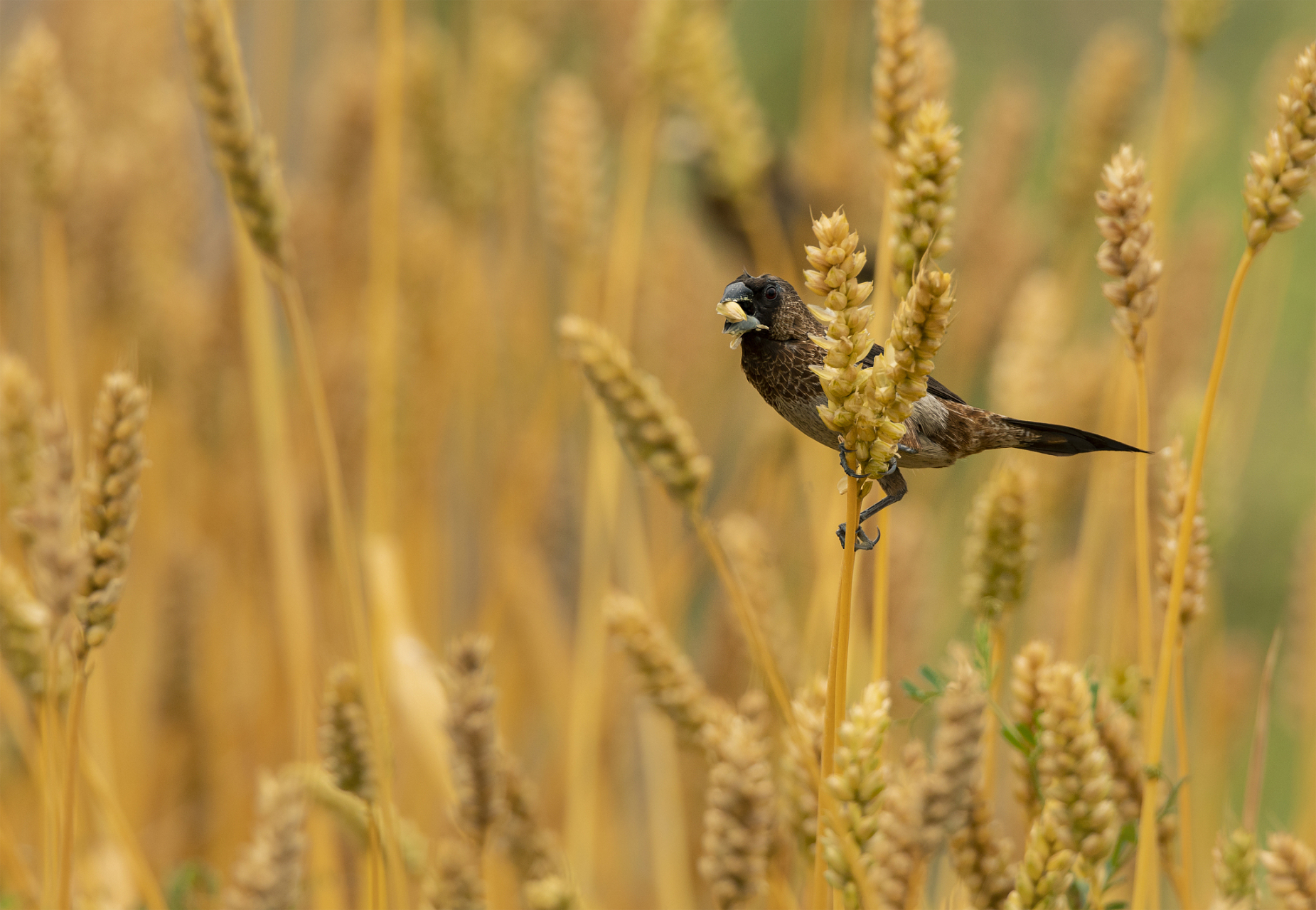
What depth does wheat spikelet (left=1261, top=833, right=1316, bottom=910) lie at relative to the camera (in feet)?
1.07

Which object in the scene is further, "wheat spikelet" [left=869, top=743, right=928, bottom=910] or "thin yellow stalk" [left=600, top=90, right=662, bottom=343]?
"thin yellow stalk" [left=600, top=90, right=662, bottom=343]

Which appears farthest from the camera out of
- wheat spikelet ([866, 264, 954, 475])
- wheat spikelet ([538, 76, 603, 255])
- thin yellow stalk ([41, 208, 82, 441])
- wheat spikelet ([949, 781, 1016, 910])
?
wheat spikelet ([538, 76, 603, 255])

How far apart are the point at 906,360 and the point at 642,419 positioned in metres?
0.14

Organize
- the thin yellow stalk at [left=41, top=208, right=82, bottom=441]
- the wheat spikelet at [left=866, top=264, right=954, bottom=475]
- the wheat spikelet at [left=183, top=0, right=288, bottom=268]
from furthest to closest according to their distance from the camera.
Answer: the thin yellow stalk at [left=41, top=208, right=82, bottom=441] → the wheat spikelet at [left=183, top=0, right=288, bottom=268] → the wheat spikelet at [left=866, top=264, right=954, bottom=475]

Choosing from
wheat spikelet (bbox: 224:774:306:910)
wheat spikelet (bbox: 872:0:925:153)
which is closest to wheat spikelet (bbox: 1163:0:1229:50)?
wheat spikelet (bbox: 872:0:925:153)

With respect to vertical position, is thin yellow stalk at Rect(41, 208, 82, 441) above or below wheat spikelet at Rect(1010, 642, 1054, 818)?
above

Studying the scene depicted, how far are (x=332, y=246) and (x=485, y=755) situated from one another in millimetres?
679

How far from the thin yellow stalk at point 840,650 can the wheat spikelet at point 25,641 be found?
287 millimetres

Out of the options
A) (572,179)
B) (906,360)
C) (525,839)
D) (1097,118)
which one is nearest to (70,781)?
(525,839)

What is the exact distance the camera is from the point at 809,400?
30cm

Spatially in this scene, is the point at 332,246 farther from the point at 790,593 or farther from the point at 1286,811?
the point at 1286,811

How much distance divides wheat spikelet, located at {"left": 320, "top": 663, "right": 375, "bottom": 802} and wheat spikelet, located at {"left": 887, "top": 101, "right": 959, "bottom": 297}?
254 mm

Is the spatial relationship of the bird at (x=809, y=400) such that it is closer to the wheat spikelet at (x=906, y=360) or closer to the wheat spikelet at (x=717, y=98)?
the wheat spikelet at (x=906, y=360)

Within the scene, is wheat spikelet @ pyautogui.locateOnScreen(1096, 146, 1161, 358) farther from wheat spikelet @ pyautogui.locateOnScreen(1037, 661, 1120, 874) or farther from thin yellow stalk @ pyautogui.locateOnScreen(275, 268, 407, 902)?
thin yellow stalk @ pyautogui.locateOnScreen(275, 268, 407, 902)
